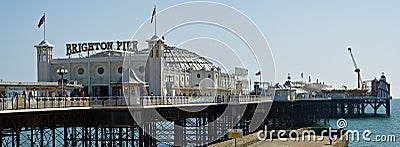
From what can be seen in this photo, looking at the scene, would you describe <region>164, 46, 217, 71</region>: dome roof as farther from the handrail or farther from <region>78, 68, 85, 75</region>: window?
the handrail

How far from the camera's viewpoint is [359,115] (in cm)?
14712

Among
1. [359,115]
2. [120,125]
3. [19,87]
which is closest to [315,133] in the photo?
[120,125]

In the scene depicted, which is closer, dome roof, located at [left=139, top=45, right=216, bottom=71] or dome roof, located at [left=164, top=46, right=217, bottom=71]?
dome roof, located at [left=139, top=45, right=216, bottom=71]

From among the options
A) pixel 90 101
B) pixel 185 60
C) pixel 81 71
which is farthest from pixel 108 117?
pixel 185 60

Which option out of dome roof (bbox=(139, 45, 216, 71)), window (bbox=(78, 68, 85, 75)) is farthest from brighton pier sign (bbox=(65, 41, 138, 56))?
dome roof (bbox=(139, 45, 216, 71))

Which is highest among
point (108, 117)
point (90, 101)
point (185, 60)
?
point (185, 60)

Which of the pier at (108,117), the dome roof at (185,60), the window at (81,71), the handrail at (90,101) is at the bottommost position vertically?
the pier at (108,117)

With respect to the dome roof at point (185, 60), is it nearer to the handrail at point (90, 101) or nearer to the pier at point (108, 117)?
the pier at point (108, 117)

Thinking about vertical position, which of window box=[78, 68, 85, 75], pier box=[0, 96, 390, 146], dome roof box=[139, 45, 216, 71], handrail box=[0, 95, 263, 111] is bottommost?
pier box=[0, 96, 390, 146]

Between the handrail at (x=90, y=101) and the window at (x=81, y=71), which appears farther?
the window at (x=81, y=71)

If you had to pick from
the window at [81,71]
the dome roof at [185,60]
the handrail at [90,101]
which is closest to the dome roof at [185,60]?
the dome roof at [185,60]

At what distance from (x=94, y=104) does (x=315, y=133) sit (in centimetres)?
2693

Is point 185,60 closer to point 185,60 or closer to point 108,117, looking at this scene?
point 185,60

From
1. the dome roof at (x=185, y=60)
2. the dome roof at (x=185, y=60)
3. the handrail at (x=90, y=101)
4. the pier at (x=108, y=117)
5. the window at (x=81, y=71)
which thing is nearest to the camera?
the handrail at (x=90, y=101)
